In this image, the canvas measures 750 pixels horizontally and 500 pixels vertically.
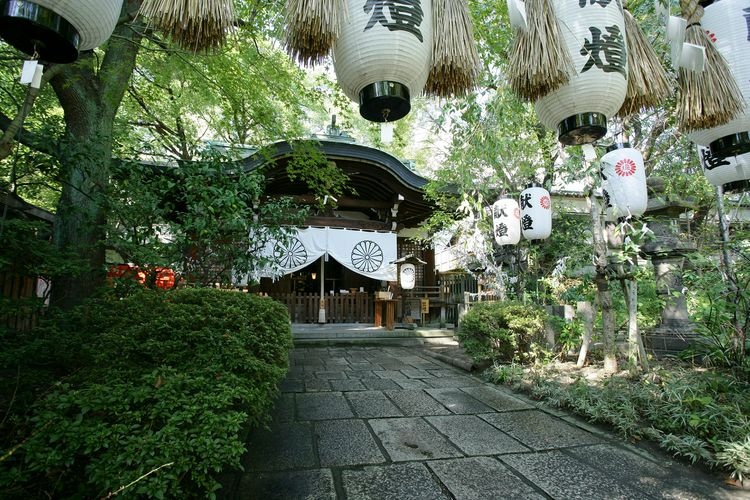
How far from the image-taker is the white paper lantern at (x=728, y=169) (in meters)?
2.95

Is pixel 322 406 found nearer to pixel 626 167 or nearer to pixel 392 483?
pixel 392 483

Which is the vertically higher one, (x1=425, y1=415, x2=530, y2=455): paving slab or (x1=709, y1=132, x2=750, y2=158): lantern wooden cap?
(x1=709, y1=132, x2=750, y2=158): lantern wooden cap

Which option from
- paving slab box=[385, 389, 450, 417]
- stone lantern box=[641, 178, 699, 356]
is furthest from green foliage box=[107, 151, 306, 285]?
stone lantern box=[641, 178, 699, 356]

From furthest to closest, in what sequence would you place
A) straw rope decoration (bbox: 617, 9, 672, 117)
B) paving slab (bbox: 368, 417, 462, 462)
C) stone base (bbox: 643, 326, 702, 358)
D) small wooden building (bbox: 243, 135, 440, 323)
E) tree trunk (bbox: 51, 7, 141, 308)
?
small wooden building (bbox: 243, 135, 440, 323) → stone base (bbox: 643, 326, 702, 358) → tree trunk (bbox: 51, 7, 141, 308) → paving slab (bbox: 368, 417, 462, 462) → straw rope decoration (bbox: 617, 9, 672, 117)

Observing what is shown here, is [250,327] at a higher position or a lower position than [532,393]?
higher

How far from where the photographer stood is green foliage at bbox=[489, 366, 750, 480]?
2.96 metres

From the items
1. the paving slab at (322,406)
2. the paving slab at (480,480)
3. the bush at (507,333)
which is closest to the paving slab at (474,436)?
the paving slab at (480,480)

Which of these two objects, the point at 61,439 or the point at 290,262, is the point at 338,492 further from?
the point at 290,262

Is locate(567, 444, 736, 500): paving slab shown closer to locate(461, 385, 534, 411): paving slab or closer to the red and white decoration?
locate(461, 385, 534, 411): paving slab

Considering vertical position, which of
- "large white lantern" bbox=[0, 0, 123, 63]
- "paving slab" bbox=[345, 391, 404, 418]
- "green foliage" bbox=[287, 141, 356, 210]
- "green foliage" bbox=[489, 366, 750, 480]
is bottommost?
"paving slab" bbox=[345, 391, 404, 418]

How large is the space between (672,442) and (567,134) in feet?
9.59

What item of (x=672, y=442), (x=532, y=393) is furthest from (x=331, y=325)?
(x=672, y=442)

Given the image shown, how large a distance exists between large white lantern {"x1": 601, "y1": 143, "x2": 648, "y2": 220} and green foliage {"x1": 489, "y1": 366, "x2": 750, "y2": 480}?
2.17 m

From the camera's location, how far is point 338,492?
8.14 ft
